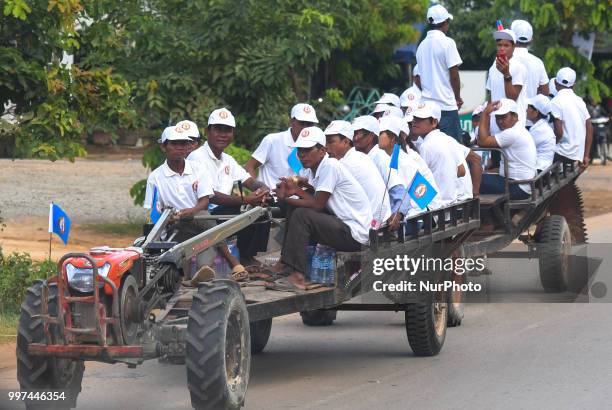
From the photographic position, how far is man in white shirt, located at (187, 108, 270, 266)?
34.6 ft

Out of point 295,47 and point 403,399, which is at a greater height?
point 295,47

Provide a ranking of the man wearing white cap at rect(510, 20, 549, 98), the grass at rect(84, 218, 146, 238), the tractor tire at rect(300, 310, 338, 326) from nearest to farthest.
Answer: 1. the tractor tire at rect(300, 310, 338, 326)
2. the man wearing white cap at rect(510, 20, 549, 98)
3. the grass at rect(84, 218, 146, 238)

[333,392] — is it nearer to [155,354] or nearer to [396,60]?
[155,354]

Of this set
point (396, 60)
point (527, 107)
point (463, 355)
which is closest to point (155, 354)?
point (463, 355)

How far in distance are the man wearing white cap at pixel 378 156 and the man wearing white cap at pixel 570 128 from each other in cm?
398

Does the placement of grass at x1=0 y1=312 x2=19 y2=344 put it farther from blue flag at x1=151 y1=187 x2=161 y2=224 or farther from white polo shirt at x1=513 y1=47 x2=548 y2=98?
white polo shirt at x1=513 y1=47 x2=548 y2=98

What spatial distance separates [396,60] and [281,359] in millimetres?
21869

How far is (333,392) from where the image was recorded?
9.51m

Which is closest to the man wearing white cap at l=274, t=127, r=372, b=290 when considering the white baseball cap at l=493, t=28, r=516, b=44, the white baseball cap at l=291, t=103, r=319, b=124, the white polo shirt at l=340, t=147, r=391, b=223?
the white polo shirt at l=340, t=147, r=391, b=223

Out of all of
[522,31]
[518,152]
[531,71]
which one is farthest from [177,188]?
[522,31]

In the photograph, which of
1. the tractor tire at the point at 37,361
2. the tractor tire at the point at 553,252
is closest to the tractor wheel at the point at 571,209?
the tractor tire at the point at 553,252

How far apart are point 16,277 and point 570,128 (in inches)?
251

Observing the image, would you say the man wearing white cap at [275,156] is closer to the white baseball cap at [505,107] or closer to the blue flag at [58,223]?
the blue flag at [58,223]

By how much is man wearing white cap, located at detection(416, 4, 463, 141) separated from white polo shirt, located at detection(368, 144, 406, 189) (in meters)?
2.80
